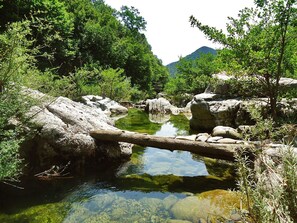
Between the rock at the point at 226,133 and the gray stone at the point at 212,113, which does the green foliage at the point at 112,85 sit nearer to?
the gray stone at the point at 212,113

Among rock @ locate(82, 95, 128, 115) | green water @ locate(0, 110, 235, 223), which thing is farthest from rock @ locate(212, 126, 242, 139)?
rock @ locate(82, 95, 128, 115)

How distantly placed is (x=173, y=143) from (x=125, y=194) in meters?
2.02

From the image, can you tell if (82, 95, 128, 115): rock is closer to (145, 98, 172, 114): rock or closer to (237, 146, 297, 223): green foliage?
(145, 98, 172, 114): rock

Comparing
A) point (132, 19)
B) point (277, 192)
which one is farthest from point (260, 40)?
point (132, 19)

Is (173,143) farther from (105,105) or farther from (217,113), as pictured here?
(105,105)

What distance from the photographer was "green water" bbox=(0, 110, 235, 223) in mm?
4508

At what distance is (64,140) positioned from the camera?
6.37m

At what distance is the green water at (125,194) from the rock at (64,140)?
0.53 m

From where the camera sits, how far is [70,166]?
6.54 metres

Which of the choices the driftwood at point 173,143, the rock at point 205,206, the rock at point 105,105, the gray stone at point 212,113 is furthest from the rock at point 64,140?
the rock at point 105,105

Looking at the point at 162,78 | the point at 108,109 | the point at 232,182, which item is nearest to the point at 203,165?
the point at 232,182

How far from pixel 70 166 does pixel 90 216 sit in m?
2.32

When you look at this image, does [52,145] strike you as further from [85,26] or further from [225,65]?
[85,26]

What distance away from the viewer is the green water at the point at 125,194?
177 inches
